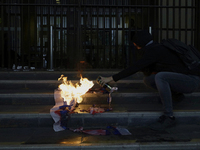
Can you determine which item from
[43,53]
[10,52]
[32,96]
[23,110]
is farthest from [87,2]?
[23,110]

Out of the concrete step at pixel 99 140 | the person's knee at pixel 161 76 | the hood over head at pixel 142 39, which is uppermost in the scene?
the hood over head at pixel 142 39

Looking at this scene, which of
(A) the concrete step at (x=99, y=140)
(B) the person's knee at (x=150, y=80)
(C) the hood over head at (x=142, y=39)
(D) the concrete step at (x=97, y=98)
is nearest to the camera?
(A) the concrete step at (x=99, y=140)

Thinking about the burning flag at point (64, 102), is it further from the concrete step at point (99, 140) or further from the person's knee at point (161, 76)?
the person's knee at point (161, 76)

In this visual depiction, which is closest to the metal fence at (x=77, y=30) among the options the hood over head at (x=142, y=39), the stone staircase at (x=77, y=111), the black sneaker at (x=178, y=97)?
the stone staircase at (x=77, y=111)

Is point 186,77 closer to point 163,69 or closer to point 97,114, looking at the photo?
point 163,69

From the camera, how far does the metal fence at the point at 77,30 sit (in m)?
6.39

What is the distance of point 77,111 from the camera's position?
3893mm

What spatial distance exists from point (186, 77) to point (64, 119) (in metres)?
1.97

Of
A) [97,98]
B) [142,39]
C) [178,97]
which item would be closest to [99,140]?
[97,98]

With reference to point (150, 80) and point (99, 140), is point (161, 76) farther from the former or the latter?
point (99, 140)

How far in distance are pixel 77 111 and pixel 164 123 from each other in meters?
1.39

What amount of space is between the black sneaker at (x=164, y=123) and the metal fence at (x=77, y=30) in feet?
10.3

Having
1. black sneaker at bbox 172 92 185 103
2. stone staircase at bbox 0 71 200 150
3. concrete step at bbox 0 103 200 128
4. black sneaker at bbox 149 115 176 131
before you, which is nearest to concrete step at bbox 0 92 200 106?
stone staircase at bbox 0 71 200 150

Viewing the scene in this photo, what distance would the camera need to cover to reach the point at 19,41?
6.55 meters
